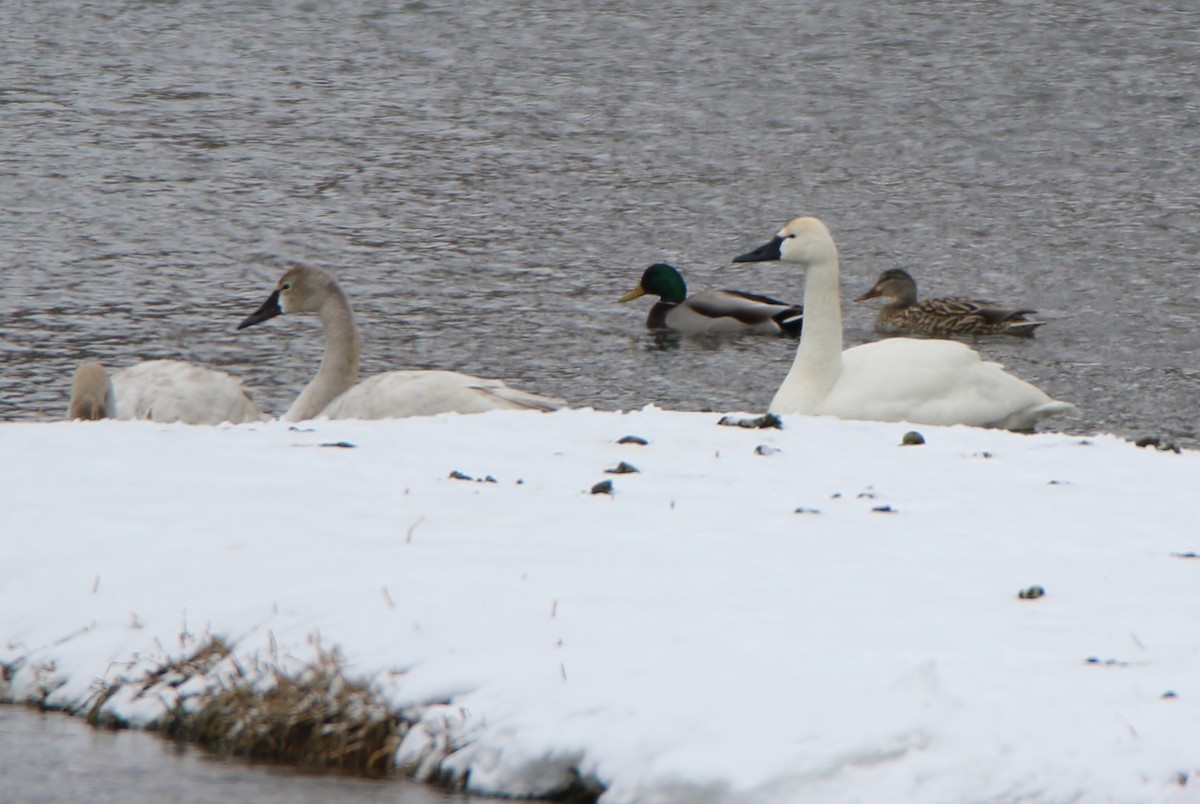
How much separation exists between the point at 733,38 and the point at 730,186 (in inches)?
286

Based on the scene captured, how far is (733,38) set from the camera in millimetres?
24828

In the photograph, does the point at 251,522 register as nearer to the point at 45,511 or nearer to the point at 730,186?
the point at 45,511

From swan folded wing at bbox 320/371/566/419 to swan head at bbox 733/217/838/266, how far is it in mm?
2348

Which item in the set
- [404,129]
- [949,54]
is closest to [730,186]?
[404,129]

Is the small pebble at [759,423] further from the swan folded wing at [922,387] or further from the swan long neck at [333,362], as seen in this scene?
the swan long neck at [333,362]

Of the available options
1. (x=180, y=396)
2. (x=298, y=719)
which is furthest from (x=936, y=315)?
(x=298, y=719)

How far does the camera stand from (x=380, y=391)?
944cm

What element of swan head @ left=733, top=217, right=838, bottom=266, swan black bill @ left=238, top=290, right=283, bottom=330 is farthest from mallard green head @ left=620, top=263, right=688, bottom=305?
swan black bill @ left=238, top=290, right=283, bottom=330

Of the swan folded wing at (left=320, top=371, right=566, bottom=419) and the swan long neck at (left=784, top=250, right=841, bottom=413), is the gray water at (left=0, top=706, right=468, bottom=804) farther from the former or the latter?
the swan long neck at (left=784, top=250, right=841, bottom=413)

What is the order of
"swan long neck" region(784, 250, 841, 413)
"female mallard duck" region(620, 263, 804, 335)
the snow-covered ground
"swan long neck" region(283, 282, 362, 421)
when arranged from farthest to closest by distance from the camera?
"female mallard duck" region(620, 263, 804, 335) < "swan long neck" region(283, 282, 362, 421) < "swan long neck" region(784, 250, 841, 413) < the snow-covered ground

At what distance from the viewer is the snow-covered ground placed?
12.9 feet

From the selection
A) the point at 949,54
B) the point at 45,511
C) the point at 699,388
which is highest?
the point at 949,54

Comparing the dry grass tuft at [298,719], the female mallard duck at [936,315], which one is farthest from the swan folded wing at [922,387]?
the dry grass tuft at [298,719]

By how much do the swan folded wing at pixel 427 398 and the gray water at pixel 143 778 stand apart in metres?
4.63
